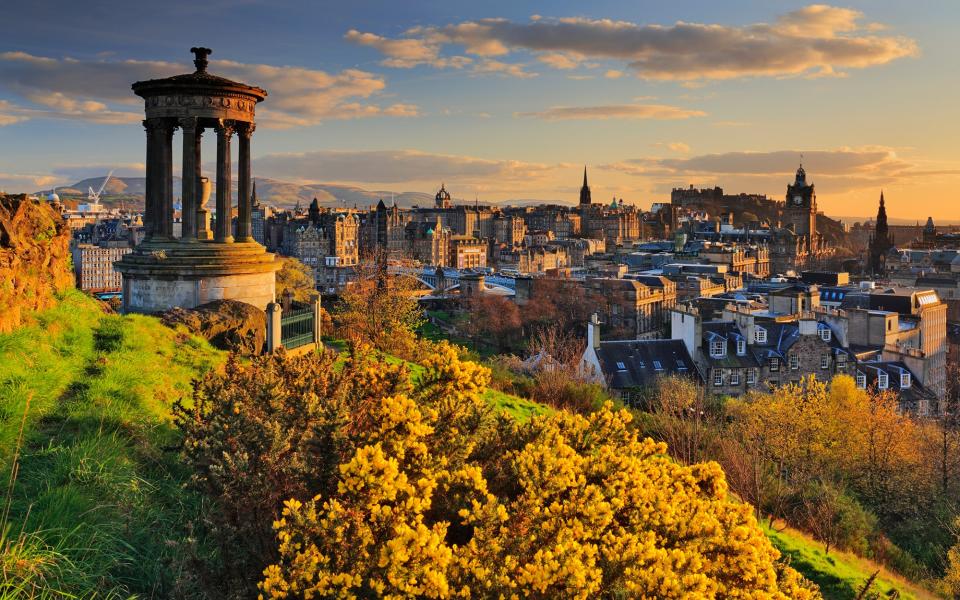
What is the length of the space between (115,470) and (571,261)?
146207 mm

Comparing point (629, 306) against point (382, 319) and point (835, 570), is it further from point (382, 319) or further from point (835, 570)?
point (835, 570)

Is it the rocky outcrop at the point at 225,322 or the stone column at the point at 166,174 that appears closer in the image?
the rocky outcrop at the point at 225,322

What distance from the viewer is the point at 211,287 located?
1772cm

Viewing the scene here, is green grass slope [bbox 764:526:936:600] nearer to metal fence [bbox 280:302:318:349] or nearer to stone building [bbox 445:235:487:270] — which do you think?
metal fence [bbox 280:302:318:349]

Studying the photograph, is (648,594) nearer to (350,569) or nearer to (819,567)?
(350,569)

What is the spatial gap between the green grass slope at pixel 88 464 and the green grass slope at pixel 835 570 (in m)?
10.5

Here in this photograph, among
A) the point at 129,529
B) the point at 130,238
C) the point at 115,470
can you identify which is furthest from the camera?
the point at 130,238

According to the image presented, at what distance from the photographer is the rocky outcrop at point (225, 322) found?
15.5 meters

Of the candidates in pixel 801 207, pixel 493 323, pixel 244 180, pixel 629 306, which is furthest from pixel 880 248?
pixel 244 180

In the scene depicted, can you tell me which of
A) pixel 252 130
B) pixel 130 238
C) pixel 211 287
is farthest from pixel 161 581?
pixel 130 238

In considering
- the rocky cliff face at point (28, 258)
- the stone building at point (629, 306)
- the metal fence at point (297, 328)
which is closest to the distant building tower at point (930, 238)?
the stone building at point (629, 306)

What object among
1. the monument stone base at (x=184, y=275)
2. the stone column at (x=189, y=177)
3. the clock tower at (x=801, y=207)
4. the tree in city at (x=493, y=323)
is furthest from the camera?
the clock tower at (x=801, y=207)

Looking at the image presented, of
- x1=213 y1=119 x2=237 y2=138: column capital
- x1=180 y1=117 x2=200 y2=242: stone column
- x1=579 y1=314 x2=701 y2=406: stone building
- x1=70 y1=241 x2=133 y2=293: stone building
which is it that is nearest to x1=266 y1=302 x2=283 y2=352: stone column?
x1=180 y1=117 x2=200 y2=242: stone column

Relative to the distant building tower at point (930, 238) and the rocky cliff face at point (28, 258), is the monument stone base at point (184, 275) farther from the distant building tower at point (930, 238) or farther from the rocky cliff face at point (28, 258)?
the distant building tower at point (930, 238)
